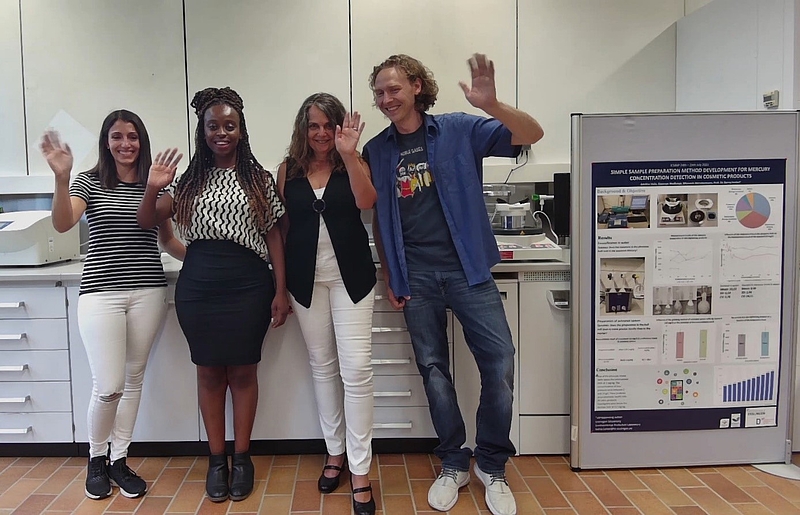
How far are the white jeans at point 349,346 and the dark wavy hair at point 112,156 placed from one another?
75 cm

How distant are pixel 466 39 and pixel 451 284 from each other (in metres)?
1.52

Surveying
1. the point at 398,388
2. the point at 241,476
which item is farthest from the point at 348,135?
the point at 241,476

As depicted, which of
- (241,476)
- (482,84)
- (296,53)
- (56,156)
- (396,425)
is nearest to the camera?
(482,84)

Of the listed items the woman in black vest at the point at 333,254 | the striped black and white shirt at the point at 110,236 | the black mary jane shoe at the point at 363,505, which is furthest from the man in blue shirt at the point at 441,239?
the striped black and white shirt at the point at 110,236

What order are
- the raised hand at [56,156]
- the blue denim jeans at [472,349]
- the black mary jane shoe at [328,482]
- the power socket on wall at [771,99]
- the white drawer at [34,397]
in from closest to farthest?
the raised hand at [56,156], the blue denim jeans at [472,349], the black mary jane shoe at [328,482], the power socket on wall at [771,99], the white drawer at [34,397]

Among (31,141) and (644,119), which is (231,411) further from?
(644,119)

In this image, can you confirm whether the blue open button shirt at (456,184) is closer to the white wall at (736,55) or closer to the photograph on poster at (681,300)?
the photograph on poster at (681,300)

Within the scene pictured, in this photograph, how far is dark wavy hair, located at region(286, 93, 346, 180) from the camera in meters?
2.00

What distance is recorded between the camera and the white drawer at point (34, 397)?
2.43 meters

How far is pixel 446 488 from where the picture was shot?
6.93 feet

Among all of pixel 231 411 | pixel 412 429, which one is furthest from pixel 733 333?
pixel 231 411

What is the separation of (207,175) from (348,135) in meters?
0.54

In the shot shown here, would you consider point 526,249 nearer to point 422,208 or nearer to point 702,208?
point 422,208

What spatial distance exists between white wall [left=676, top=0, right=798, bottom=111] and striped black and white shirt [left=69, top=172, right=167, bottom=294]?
8.25 feet
